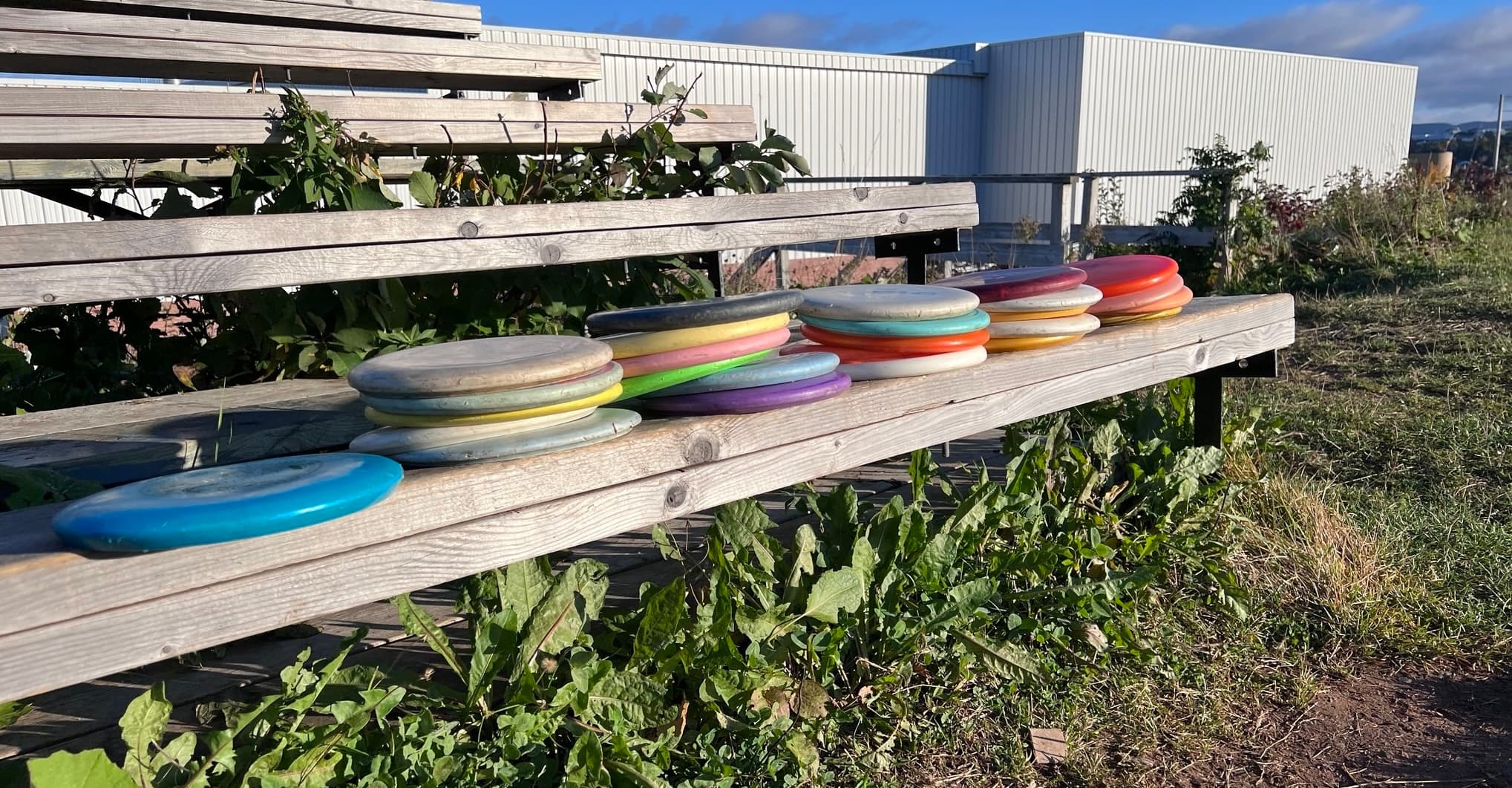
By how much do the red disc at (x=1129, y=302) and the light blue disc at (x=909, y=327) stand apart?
2.26ft

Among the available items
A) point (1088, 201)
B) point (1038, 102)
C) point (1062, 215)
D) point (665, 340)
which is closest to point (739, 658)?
point (665, 340)

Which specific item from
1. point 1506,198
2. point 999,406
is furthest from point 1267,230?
point 999,406

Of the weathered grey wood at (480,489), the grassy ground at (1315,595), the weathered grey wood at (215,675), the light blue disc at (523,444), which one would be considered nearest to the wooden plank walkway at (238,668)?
the weathered grey wood at (215,675)

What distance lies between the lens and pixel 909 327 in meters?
2.23

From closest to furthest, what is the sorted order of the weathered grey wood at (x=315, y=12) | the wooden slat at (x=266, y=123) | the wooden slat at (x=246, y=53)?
the wooden slat at (x=266, y=123)
the wooden slat at (x=246, y=53)
the weathered grey wood at (x=315, y=12)

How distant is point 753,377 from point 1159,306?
1483mm

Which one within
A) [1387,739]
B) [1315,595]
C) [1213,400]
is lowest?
[1387,739]

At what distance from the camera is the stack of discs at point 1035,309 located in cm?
250

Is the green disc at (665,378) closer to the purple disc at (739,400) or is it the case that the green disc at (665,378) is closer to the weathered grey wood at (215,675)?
the purple disc at (739,400)

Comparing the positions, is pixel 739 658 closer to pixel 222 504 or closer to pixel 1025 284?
pixel 222 504

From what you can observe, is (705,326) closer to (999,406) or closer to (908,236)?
(999,406)

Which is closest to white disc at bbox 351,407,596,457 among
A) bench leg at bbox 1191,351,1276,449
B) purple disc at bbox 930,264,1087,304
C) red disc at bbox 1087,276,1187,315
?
purple disc at bbox 930,264,1087,304

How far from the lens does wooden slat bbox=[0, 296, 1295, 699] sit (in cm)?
124

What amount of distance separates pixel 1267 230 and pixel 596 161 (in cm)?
795
